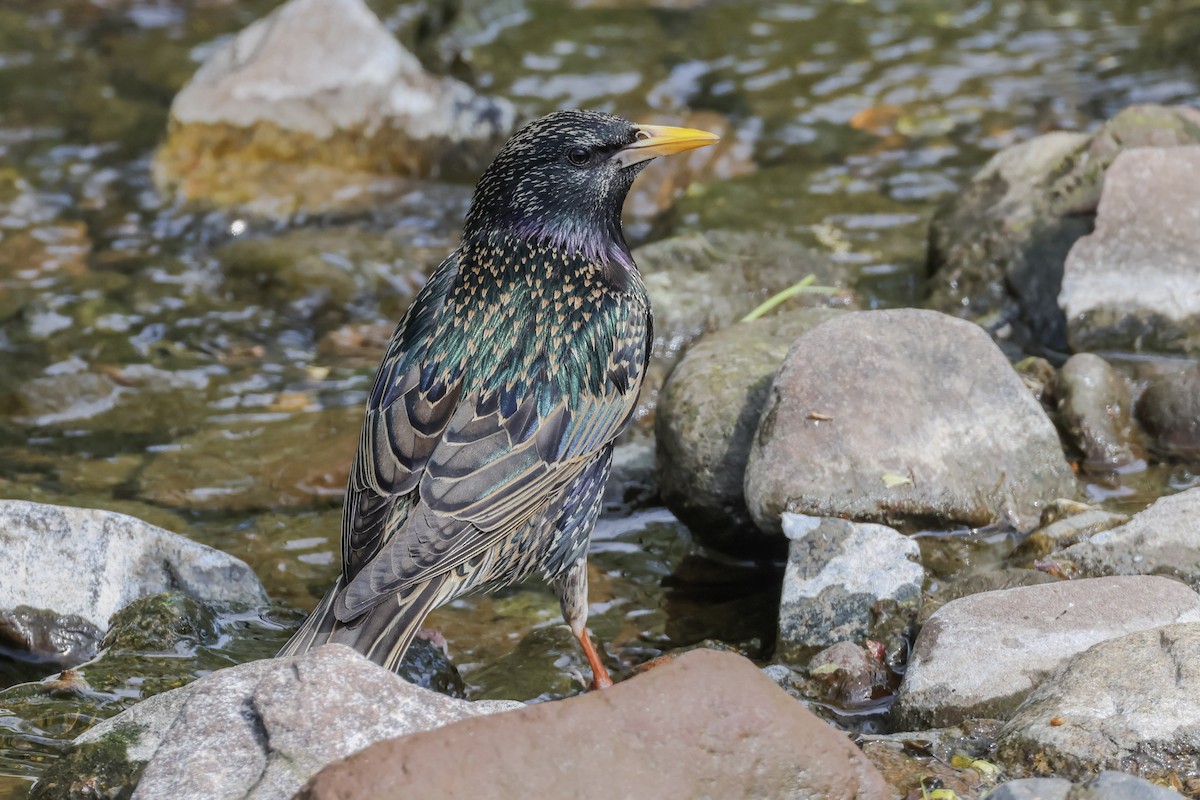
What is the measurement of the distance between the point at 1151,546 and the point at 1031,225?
8.33ft

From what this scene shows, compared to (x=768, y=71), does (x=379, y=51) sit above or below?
above

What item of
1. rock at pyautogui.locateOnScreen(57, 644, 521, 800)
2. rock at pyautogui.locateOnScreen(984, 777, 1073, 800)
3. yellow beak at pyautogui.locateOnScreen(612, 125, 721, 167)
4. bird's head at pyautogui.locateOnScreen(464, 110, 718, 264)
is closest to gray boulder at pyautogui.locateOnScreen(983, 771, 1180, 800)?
rock at pyautogui.locateOnScreen(984, 777, 1073, 800)

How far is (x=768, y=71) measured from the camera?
386 inches

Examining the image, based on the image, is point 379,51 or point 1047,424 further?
point 379,51

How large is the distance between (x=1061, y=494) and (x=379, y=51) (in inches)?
207

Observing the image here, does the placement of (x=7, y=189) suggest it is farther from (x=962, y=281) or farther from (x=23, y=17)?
(x=962, y=281)

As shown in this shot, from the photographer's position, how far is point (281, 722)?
318 centimetres

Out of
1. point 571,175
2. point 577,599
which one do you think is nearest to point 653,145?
point 571,175

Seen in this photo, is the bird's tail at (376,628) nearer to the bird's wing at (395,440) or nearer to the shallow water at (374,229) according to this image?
the bird's wing at (395,440)

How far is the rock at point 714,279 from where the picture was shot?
21.8 ft

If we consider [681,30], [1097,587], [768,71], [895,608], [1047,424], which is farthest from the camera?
[681,30]

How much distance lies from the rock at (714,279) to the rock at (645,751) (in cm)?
333

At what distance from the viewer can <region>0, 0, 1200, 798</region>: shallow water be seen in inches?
211

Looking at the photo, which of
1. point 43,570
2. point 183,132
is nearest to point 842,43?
point 183,132
